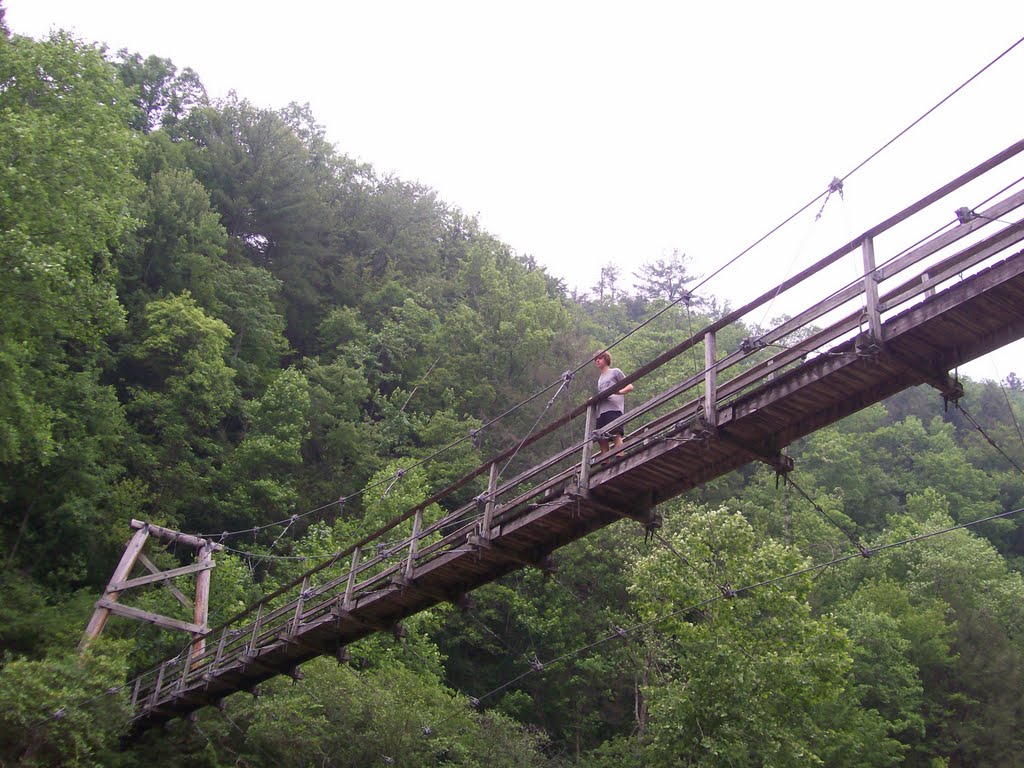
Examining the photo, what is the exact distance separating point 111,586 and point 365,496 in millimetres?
9944

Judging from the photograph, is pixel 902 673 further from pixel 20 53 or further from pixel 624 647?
pixel 20 53

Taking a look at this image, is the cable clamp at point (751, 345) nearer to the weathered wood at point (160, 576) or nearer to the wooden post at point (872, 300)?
the wooden post at point (872, 300)

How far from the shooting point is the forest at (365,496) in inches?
672

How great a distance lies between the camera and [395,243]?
142 ft

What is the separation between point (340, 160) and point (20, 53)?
2842cm

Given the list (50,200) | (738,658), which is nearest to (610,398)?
(738,658)

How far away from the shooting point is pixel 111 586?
52.5ft

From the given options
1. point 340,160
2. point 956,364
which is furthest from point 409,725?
point 340,160

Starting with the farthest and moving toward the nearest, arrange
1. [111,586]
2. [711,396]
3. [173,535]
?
[173,535] → [111,586] → [711,396]

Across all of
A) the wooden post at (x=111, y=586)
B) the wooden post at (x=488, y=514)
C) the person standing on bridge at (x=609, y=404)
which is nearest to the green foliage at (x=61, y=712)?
the wooden post at (x=111, y=586)

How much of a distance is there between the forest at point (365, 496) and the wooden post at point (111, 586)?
377 millimetres

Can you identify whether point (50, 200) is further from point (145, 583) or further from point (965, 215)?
point (965, 215)

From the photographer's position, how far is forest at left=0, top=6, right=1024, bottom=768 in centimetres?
1706

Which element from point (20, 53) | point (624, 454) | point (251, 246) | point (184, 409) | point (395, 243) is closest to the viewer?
point (624, 454)
